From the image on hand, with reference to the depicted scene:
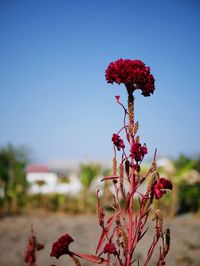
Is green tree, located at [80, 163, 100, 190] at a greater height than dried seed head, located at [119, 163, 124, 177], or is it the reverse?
green tree, located at [80, 163, 100, 190]

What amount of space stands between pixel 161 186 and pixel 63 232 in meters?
9.54

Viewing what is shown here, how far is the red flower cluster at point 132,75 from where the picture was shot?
173 cm

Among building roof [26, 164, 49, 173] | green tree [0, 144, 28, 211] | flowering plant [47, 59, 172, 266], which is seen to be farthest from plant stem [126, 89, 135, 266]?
building roof [26, 164, 49, 173]

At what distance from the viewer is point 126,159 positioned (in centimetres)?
176

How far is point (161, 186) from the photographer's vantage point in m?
1.66

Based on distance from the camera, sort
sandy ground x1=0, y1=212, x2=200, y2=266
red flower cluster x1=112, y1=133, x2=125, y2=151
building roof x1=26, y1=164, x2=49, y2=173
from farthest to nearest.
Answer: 1. building roof x1=26, y1=164, x2=49, y2=173
2. sandy ground x1=0, y1=212, x2=200, y2=266
3. red flower cluster x1=112, y1=133, x2=125, y2=151

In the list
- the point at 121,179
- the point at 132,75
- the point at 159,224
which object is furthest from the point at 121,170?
the point at 132,75

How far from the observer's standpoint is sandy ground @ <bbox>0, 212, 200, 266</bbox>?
7011 millimetres

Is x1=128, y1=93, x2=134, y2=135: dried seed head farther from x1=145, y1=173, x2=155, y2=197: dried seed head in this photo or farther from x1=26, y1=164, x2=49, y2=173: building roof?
x1=26, y1=164, x2=49, y2=173: building roof

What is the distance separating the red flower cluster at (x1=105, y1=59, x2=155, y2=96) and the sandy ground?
217 inches

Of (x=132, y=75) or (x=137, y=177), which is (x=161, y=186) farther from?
(x=132, y=75)

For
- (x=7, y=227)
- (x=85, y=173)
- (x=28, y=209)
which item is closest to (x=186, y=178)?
(x=85, y=173)

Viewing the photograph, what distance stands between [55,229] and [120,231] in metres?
10.1

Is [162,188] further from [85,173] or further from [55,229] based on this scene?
[85,173]
